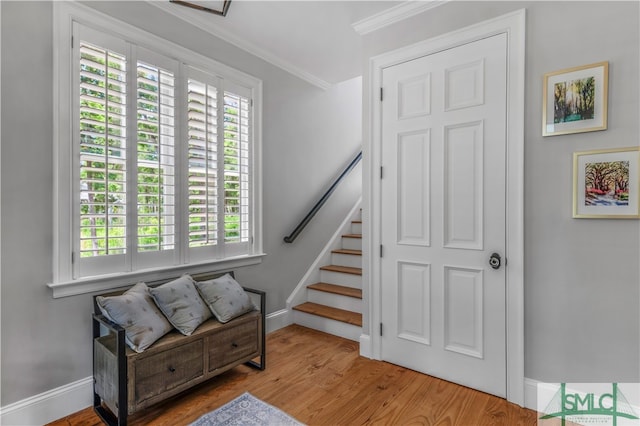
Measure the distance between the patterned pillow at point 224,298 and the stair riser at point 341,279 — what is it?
135 cm

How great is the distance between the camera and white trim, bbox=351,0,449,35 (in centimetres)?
233

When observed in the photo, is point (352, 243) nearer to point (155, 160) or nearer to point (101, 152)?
point (155, 160)

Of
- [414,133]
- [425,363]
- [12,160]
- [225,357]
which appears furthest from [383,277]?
[12,160]

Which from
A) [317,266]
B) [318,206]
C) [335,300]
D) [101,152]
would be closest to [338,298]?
[335,300]

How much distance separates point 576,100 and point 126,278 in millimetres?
2943

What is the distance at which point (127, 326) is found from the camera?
1.79 meters

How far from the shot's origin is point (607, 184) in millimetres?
1759

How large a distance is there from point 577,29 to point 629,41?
0.25m

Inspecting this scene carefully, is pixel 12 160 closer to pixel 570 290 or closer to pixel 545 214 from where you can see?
pixel 545 214

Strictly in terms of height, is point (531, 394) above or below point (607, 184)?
below

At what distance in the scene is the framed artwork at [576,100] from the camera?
5.81 ft

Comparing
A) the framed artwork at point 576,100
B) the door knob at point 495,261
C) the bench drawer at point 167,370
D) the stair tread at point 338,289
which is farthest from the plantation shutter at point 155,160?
the framed artwork at point 576,100

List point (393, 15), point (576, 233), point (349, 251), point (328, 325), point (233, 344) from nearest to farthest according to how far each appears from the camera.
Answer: point (576, 233) → point (233, 344) → point (393, 15) → point (328, 325) → point (349, 251)

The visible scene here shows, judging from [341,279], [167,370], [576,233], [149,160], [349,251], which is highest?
[149,160]
